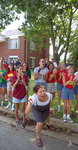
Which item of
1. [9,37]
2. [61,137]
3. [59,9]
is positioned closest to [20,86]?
[61,137]

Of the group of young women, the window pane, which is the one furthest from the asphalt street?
the window pane

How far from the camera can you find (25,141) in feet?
9.02

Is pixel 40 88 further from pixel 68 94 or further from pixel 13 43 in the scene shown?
pixel 13 43

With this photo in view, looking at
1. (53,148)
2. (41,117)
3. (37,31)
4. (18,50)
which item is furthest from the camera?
(18,50)

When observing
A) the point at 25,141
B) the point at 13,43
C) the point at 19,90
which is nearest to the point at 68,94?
the point at 19,90

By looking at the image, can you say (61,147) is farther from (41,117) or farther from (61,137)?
(41,117)

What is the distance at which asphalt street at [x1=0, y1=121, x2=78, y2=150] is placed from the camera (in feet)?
8.37

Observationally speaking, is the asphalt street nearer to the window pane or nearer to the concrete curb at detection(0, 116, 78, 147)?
the concrete curb at detection(0, 116, 78, 147)

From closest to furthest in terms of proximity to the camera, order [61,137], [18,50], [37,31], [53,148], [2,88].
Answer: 1. [53,148]
2. [61,137]
3. [2,88]
4. [37,31]
5. [18,50]

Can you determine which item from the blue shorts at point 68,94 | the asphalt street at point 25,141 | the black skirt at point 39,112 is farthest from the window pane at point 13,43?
the black skirt at point 39,112

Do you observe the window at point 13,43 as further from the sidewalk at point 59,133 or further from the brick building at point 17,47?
the sidewalk at point 59,133

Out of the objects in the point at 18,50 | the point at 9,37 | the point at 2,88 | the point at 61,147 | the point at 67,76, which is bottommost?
the point at 61,147

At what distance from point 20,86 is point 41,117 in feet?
3.76

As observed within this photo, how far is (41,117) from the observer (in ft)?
8.86
